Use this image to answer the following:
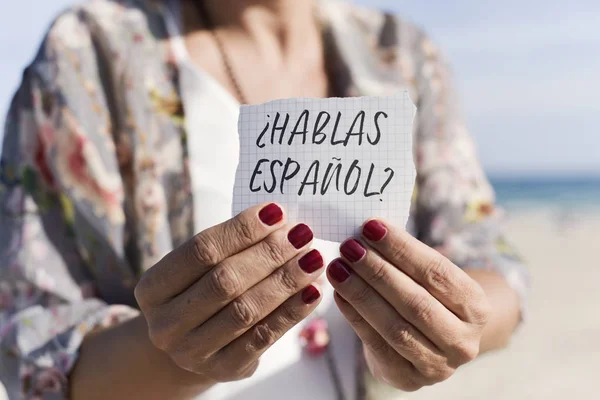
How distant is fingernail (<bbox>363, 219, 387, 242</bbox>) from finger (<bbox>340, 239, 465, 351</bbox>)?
0.02 m

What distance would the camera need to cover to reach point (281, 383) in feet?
3.69

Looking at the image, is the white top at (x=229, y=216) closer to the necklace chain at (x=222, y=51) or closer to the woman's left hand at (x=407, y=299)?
the necklace chain at (x=222, y=51)

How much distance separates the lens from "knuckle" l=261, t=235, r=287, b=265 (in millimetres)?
775

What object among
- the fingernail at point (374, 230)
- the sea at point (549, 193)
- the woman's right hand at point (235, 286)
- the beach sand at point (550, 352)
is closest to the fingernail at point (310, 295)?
the woman's right hand at point (235, 286)

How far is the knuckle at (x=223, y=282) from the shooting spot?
766 mm

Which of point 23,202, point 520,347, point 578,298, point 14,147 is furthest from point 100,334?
point 578,298

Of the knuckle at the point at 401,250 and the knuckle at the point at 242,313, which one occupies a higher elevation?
the knuckle at the point at 401,250

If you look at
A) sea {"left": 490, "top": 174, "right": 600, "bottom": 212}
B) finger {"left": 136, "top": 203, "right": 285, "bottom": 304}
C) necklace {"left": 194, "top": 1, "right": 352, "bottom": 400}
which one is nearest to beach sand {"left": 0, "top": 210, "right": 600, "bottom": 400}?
necklace {"left": 194, "top": 1, "right": 352, "bottom": 400}

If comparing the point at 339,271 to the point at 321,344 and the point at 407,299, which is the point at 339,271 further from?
the point at 321,344

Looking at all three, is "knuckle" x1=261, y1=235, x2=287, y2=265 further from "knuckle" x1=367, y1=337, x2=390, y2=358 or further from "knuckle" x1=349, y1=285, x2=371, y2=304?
"knuckle" x1=367, y1=337, x2=390, y2=358

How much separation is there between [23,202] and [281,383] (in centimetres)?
58

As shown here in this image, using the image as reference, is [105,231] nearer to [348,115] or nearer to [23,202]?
[23,202]

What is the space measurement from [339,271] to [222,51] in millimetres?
690

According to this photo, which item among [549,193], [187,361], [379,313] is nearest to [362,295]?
[379,313]
